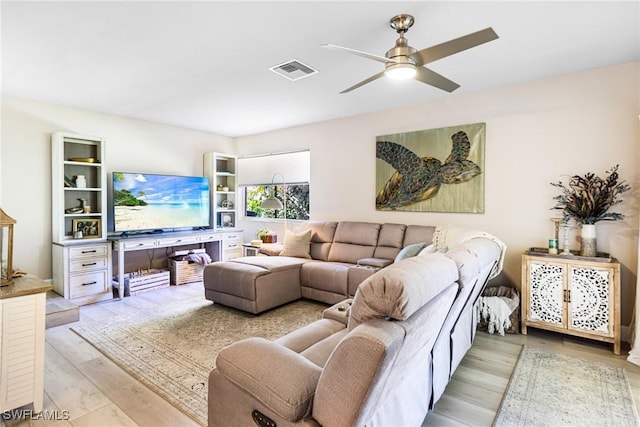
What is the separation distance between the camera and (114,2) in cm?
204

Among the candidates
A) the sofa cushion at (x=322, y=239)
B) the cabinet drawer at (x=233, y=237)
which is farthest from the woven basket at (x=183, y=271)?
the sofa cushion at (x=322, y=239)

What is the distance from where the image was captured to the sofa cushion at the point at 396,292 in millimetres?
1112

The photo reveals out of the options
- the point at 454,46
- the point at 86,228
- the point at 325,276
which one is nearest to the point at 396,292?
the point at 454,46

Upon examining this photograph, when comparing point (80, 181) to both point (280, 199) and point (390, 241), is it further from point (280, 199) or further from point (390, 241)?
point (390, 241)

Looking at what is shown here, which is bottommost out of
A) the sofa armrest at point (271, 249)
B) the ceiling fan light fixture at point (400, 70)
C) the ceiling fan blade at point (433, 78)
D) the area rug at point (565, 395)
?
the area rug at point (565, 395)

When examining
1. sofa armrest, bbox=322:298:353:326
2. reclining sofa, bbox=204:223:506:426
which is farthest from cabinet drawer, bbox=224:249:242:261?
reclining sofa, bbox=204:223:506:426

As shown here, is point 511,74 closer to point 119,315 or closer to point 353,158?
point 353,158

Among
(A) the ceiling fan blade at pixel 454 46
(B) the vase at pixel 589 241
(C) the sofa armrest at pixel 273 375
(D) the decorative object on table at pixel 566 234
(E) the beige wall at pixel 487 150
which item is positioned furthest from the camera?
(D) the decorative object on table at pixel 566 234

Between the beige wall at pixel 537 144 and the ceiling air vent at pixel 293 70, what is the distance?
132cm

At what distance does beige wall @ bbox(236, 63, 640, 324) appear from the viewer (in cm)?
295

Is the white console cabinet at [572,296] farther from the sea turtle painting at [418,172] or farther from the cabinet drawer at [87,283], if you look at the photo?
the cabinet drawer at [87,283]

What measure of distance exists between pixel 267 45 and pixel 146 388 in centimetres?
265

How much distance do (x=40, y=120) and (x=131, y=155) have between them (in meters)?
1.10

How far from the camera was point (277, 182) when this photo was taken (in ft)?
18.6
